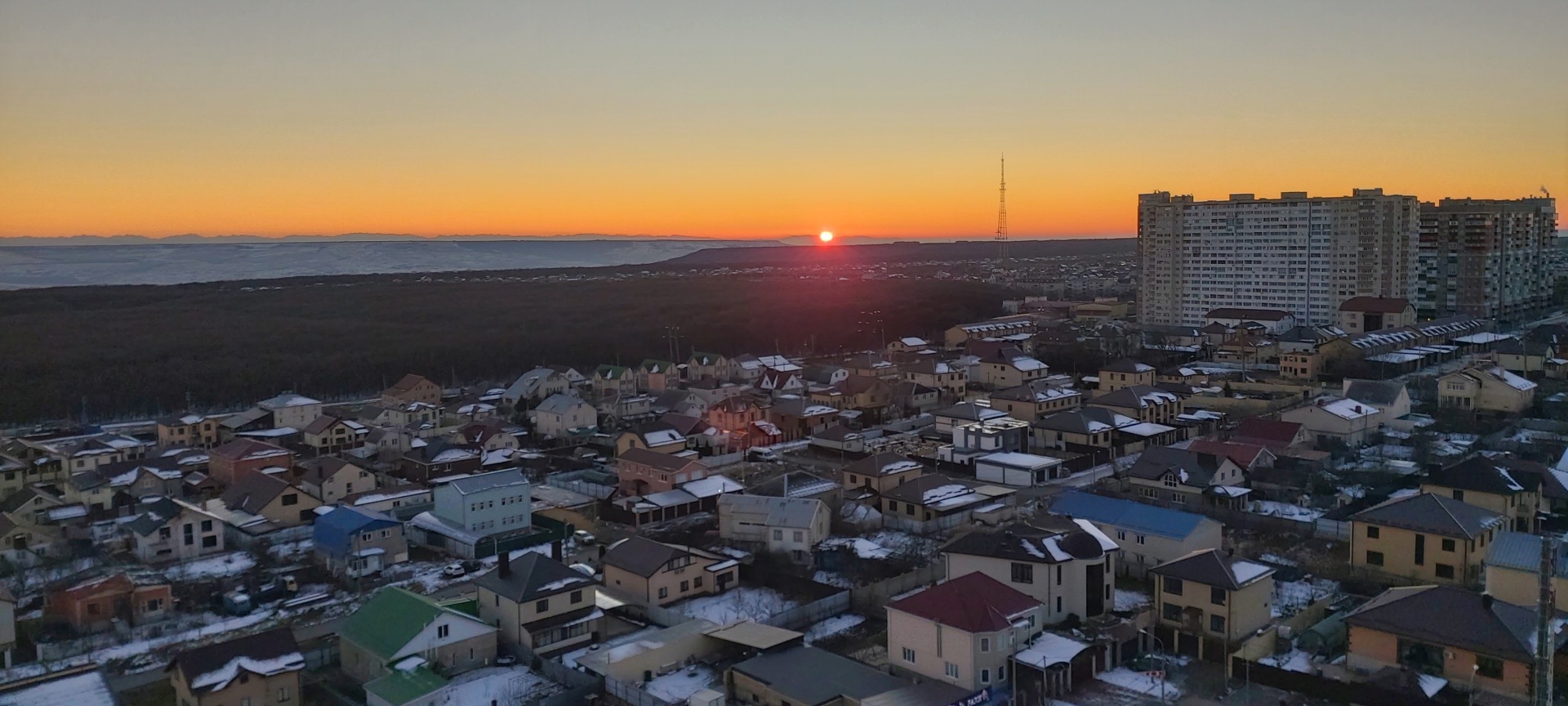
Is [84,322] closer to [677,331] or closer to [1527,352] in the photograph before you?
[677,331]

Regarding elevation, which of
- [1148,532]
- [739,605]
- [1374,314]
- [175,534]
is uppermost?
[1374,314]

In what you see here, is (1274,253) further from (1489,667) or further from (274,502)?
(274,502)

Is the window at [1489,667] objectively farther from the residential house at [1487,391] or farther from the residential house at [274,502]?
the residential house at [1487,391]

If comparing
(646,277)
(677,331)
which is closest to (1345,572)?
(677,331)

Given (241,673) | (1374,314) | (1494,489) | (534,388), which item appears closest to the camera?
(241,673)

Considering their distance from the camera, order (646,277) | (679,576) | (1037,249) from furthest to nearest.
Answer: (1037,249) < (646,277) < (679,576)

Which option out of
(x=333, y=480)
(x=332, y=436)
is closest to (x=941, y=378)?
(x=332, y=436)
